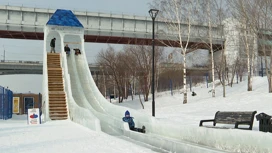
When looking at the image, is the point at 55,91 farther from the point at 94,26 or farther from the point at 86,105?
the point at 94,26

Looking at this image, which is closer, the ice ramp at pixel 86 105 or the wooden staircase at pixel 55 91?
the ice ramp at pixel 86 105

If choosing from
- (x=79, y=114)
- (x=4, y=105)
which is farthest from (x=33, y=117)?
(x=4, y=105)

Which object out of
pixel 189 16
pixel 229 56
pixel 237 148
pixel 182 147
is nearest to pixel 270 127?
pixel 237 148

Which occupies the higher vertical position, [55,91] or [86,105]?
[55,91]

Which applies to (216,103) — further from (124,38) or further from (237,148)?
(124,38)

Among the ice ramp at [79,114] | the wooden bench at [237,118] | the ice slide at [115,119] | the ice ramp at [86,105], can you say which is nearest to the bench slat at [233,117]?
the wooden bench at [237,118]

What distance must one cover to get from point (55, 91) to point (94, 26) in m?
27.5

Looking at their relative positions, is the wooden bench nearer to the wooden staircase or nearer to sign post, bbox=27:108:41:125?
sign post, bbox=27:108:41:125

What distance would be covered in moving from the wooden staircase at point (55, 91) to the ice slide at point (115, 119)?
2.29 feet

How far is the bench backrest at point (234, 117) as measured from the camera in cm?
1043

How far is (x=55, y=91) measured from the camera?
23625mm

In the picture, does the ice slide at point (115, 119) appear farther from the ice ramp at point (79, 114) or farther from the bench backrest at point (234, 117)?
the bench backrest at point (234, 117)

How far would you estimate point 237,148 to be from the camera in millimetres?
8172

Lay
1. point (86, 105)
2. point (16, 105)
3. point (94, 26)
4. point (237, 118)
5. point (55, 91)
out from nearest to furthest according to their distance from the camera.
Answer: point (237, 118) → point (86, 105) → point (55, 91) → point (16, 105) → point (94, 26)
